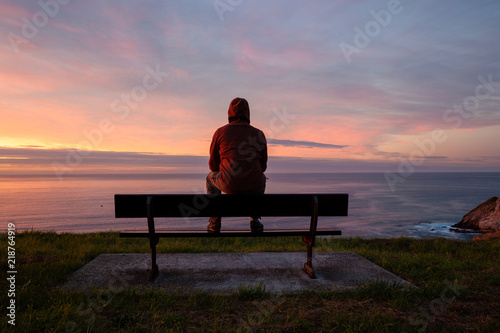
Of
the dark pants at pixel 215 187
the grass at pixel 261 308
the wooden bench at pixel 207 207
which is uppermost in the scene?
the dark pants at pixel 215 187

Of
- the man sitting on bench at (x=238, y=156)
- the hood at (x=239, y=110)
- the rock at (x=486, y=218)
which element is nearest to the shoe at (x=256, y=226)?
the man sitting on bench at (x=238, y=156)

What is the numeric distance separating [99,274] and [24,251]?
222 cm

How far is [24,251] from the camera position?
518 centimetres

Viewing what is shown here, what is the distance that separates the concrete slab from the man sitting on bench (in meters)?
0.66

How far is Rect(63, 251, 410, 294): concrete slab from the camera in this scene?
3697 mm

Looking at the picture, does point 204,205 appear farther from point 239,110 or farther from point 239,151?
point 239,110

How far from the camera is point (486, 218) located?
14.4 m

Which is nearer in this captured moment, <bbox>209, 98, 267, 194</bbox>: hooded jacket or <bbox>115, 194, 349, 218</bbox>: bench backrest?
<bbox>115, 194, 349, 218</bbox>: bench backrest

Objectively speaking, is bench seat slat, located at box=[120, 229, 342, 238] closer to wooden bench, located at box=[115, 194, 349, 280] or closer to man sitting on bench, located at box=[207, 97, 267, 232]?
wooden bench, located at box=[115, 194, 349, 280]

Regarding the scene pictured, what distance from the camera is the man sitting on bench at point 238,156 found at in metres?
4.10

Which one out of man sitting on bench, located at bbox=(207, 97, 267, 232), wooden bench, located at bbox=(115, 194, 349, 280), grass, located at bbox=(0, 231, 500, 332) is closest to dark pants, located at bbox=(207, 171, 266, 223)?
man sitting on bench, located at bbox=(207, 97, 267, 232)

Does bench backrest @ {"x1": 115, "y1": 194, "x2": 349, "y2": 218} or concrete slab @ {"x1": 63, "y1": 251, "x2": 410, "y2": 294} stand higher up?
bench backrest @ {"x1": 115, "y1": 194, "x2": 349, "y2": 218}

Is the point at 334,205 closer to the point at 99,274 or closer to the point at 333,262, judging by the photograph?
the point at 333,262

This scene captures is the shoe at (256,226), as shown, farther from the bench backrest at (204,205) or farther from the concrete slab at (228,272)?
the concrete slab at (228,272)
